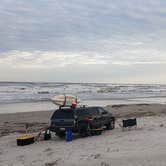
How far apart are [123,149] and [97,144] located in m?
1.82

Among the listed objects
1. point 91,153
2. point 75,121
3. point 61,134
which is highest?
point 75,121

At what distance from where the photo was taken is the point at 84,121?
1494cm

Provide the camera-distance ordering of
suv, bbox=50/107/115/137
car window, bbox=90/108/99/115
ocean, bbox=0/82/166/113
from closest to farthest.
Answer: suv, bbox=50/107/115/137 < car window, bbox=90/108/99/115 < ocean, bbox=0/82/166/113

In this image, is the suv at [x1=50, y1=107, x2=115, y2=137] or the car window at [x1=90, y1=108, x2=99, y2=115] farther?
the car window at [x1=90, y1=108, x2=99, y2=115]

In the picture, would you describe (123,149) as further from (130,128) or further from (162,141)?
(130,128)

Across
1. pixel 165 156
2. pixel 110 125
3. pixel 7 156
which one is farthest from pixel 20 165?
pixel 110 125

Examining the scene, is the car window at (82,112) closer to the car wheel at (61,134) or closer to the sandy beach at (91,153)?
the car wheel at (61,134)

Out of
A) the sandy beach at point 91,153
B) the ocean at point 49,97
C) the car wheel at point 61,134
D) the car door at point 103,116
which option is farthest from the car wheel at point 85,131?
the ocean at point 49,97

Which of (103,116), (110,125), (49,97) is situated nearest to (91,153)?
(103,116)

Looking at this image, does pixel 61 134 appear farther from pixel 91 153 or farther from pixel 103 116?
pixel 91 153

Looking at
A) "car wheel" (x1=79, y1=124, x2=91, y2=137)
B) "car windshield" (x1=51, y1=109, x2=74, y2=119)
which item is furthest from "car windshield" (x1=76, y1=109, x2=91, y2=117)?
"car wheel" (x1=79, y1=124, x2=91, y2=137)

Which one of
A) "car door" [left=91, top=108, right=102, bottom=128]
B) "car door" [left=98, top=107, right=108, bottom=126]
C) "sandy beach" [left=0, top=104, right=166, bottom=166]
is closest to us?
"sandy beach" [left=0, top=104, right=166, bottom=166]

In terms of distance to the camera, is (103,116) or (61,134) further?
(103,116)

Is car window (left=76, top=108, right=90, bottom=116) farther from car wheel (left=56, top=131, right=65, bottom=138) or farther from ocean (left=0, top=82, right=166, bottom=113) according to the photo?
ocean (left=0, top=82, right=166, bottom=113)
